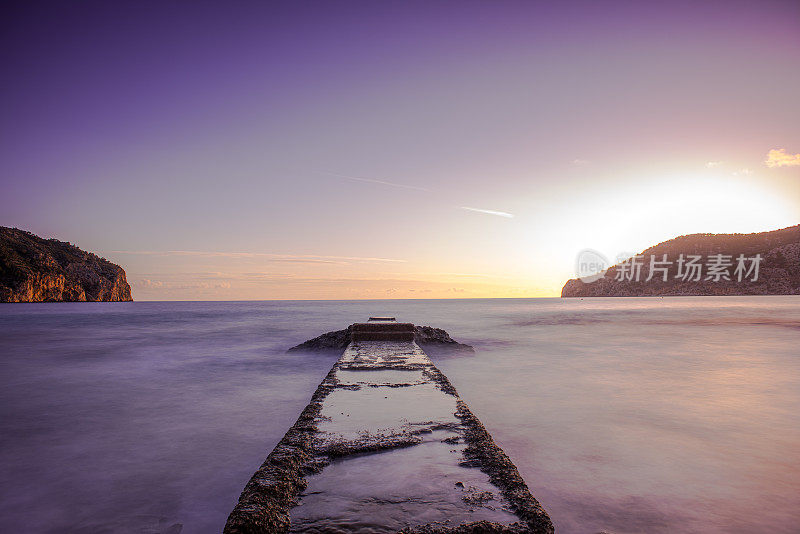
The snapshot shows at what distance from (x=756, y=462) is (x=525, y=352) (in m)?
8.28

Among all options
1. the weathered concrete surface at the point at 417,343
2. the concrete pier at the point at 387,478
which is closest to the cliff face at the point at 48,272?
the weathered concrete surface at the point at 417,343

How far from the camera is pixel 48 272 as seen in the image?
7750 cm

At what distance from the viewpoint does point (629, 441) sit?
4.50m

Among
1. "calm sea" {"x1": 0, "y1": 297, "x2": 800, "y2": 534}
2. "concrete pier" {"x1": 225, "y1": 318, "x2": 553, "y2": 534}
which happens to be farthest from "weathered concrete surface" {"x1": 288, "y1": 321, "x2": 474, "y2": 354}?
"concrete pier" {"x1": 225, "y1": 318, "x2": 553, "y2": 534}

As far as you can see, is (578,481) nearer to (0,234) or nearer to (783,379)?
(783,379)

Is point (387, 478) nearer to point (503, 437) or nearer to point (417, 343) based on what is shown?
point (503, 437)

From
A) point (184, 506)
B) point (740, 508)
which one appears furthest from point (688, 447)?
point (184, 506)

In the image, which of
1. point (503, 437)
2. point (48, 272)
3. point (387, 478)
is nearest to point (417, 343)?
point (503, 437)

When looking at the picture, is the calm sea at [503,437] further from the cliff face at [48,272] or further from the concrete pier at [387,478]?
the cliff face at [48,272]

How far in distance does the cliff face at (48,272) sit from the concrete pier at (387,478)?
295ft

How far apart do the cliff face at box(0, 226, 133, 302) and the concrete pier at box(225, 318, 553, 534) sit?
89840 millimetres

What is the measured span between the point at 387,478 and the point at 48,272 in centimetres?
9935

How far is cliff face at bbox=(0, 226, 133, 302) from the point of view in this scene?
7138cm

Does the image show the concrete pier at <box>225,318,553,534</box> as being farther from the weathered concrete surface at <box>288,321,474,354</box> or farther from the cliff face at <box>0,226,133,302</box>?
the cliff face at <box>0,226,133,302</box>
